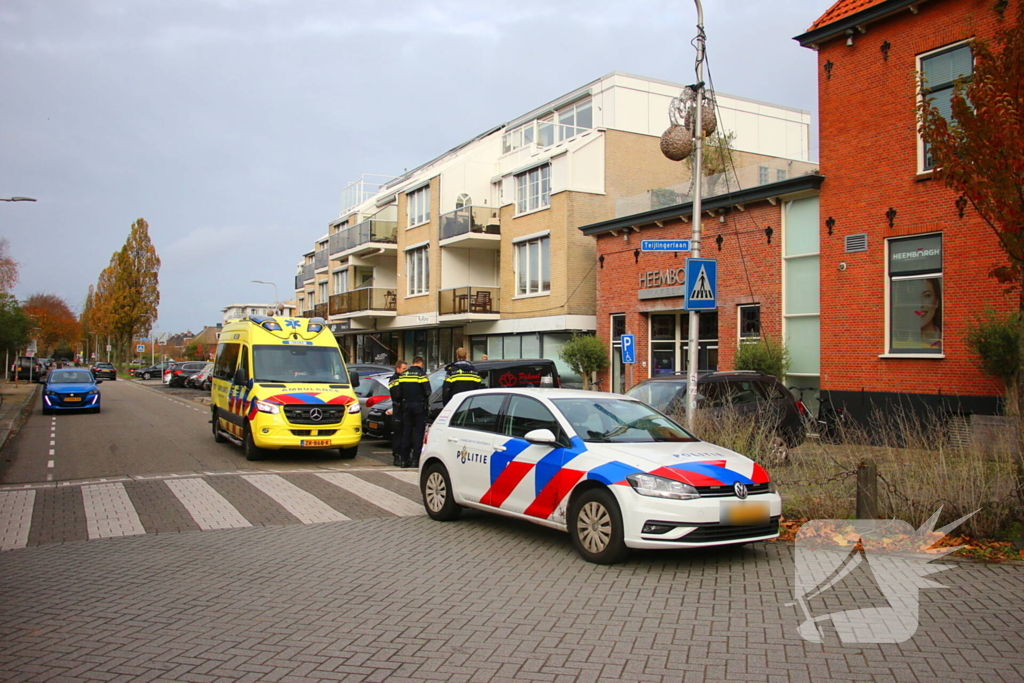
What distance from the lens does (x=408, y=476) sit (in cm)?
1234

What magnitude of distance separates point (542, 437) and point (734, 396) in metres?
6.13

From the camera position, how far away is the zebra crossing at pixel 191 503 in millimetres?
8289

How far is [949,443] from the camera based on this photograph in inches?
325

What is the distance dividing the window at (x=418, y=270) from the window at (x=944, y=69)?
2467 cm

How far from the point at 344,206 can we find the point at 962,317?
43867 mm

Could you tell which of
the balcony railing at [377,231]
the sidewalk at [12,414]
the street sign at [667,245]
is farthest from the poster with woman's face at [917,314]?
the balcony railing at [377,231]

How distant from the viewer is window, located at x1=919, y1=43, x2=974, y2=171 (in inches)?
601

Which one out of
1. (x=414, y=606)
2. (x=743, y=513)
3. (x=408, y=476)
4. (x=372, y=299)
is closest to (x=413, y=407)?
(x=408, y=476)

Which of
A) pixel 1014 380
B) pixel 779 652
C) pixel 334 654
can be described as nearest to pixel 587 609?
pixel 779 652

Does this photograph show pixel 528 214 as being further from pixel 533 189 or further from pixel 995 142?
pixel 995 142

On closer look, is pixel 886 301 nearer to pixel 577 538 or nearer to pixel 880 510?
pixel 880 510

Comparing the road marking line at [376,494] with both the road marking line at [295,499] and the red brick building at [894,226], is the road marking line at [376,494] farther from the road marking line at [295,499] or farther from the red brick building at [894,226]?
the red brick building at [894,226]

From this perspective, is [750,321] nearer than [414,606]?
No

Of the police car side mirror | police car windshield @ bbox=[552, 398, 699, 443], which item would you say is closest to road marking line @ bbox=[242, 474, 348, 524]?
the police car side mirror
